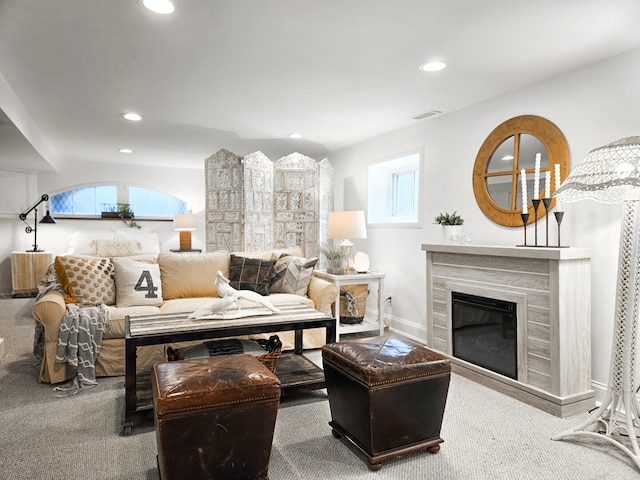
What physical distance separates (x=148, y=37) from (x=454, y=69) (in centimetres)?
197

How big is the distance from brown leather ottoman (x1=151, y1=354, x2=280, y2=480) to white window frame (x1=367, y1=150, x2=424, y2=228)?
3.17 meters

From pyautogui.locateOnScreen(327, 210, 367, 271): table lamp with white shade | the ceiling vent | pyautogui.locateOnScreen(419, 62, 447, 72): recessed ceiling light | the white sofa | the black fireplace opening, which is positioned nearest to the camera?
pyautogui.locateOnScreen(419, 62, 447, 72): recessed ceiling light

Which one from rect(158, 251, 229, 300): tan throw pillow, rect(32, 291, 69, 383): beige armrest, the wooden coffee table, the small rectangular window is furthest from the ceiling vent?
rect(32, 291, 69, 383): beige armrest

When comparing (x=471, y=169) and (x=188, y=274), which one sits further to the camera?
(x=188, y=274)

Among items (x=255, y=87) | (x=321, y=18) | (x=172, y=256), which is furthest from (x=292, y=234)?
(x=321, y=18)

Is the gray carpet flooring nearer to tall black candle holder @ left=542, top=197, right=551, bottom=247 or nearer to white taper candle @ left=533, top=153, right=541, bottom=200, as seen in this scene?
tall black candle holder @ left=542, top=197, right=551, bottom=247

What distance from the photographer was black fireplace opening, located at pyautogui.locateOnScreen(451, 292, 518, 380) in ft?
9.61

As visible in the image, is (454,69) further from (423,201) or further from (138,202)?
(138,202)

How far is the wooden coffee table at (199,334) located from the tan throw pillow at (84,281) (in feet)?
2.82

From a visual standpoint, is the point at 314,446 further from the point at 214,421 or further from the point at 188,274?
the point at 188,274

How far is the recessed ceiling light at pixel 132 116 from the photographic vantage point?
13.5ft

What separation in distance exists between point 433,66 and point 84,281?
313 cm

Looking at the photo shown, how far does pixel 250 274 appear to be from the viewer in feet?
13.3

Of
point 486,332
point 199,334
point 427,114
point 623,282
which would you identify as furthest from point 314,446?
point 427,114
